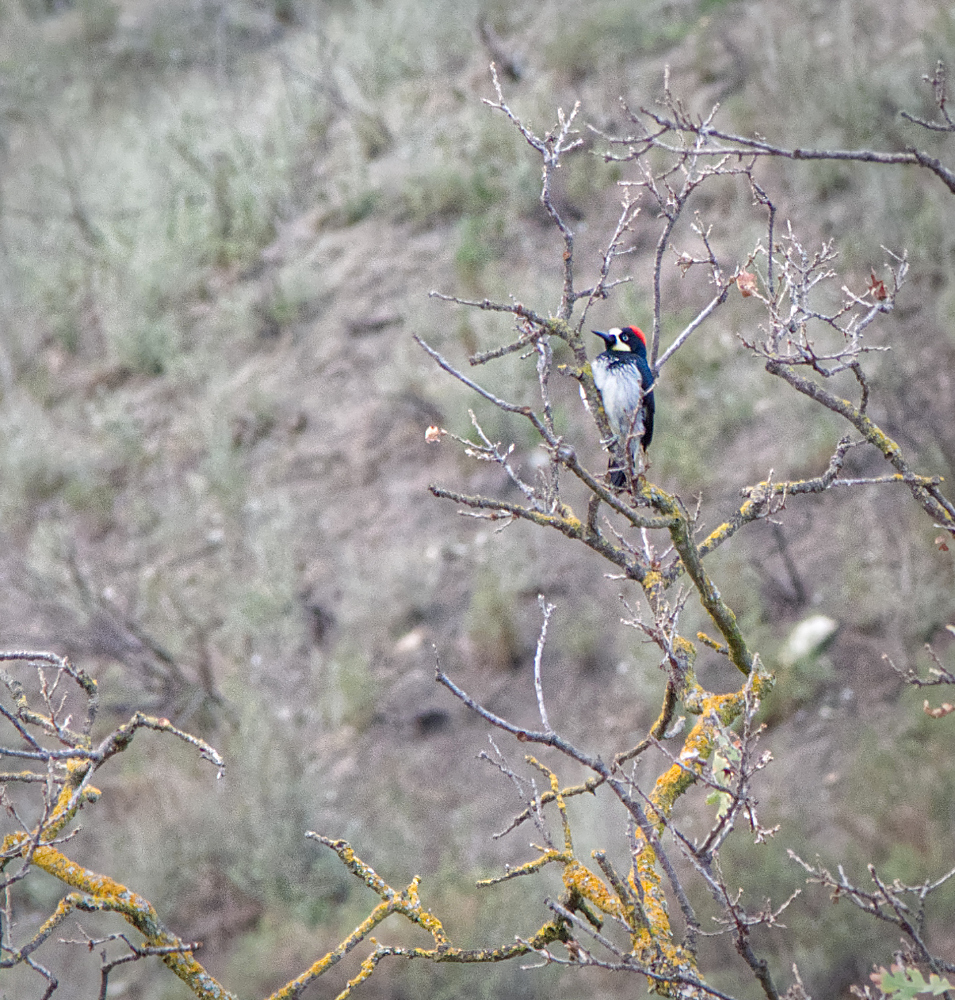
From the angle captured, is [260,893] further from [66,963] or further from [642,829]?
[642,829]

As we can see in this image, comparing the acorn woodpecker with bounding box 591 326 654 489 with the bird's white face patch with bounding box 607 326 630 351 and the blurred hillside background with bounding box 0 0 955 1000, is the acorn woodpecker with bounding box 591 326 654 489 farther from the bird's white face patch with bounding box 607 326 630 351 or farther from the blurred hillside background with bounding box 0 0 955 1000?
the blurred hillside background with bounding box 0 0 955 1000

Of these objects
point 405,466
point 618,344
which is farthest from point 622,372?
point 405,466

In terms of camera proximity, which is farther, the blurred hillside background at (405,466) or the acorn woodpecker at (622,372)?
the blurred hillside background at (405,466)

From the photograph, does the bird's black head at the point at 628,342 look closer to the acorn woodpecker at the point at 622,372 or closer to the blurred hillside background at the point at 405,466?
the acorn woodpecker at the point at 622,372

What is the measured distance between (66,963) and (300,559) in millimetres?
4086

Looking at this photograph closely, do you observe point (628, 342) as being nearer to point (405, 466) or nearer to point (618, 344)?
point (618, 344)

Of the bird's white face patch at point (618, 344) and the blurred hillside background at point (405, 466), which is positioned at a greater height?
the bird's white face patch at point (618, 344)

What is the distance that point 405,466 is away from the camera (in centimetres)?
976

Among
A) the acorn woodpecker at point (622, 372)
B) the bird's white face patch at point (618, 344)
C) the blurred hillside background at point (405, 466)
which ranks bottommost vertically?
the blurred hillside background at point (405, 466)

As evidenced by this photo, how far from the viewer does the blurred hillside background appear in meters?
6.20

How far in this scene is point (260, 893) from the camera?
6395 millimetres

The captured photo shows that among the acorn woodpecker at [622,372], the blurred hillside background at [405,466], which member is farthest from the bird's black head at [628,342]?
the blurred hillside background at [405,466]

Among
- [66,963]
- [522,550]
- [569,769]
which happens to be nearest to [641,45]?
[522,550]

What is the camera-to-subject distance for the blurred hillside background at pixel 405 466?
6203mm
